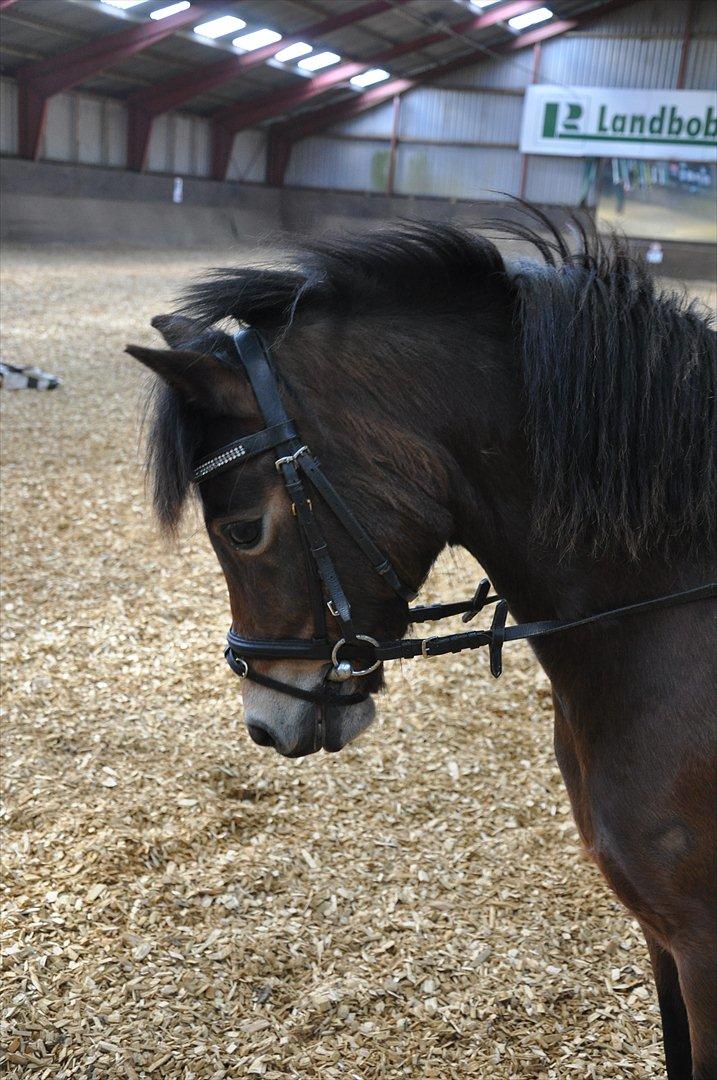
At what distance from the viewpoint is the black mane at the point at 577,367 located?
151 cm

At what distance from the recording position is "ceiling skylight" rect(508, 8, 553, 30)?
910 inches

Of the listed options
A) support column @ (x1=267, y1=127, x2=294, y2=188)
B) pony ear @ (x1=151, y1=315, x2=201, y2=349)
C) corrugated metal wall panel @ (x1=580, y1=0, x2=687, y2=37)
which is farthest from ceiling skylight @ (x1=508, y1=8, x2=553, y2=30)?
pony ear @ (x1=151, y1=315, x2=201, y2=349)

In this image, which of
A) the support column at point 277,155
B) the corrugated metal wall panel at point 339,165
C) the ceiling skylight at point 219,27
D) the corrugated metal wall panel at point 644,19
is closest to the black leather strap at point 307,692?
the ceiling skylight at point 219,27


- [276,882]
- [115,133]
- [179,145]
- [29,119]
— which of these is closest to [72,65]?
[29,119]

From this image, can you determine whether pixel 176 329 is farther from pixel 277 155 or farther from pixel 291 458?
pixel 277 155

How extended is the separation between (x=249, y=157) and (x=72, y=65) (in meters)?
8.94

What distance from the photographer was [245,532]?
1565 millimetres

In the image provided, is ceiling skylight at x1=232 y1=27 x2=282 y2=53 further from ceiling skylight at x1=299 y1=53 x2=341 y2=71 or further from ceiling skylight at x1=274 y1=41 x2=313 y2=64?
ceiling skylight at x1=299 y1=53 x2=341 y2=71

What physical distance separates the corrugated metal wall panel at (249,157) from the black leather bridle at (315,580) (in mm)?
26205

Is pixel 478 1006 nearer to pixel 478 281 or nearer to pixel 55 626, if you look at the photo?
pixel 478 281

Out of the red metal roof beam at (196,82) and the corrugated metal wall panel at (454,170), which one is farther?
the corrugated metal wall panel at (454,170)

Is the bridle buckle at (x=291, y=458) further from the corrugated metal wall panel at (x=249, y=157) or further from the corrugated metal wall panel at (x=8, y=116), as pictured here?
the corrugated metal wall panel at (x=249, y=157)

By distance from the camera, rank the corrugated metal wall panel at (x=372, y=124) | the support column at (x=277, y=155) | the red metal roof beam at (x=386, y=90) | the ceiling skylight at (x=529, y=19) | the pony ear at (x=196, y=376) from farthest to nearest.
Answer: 1. the support column at (x=277, y=155)
2. the corrugated metal wall panel at (x=372, y=124)
3. the red metal roof beam at (x=386, y=90)
4. the ceiling skylight at (x=529, y=19)
5. the pony ear at (x=196, y=376)

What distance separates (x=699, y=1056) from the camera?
158 centimetres
